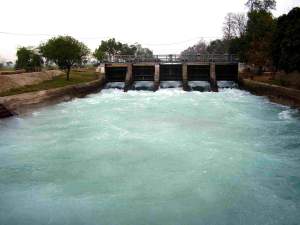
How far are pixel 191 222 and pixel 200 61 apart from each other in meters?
32.0

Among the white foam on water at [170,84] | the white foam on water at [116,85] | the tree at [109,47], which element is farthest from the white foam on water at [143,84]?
the tree at [109,47]

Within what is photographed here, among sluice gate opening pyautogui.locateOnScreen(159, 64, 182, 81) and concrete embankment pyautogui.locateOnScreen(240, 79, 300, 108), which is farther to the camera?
sluice gate opening pyautogui.locateOnScreen(159, 64, 182, 81)

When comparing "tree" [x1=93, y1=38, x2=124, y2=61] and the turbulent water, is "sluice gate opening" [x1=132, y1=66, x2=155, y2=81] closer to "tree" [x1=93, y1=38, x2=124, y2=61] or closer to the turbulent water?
the turbulent water

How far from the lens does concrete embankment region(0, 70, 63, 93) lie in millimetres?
23556

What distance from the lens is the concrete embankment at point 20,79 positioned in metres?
23.6

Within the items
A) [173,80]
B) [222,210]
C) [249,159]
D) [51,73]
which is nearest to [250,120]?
[249,159]

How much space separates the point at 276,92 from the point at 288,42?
13.1 feet

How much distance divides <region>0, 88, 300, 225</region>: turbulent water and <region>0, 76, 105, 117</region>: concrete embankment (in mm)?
1722

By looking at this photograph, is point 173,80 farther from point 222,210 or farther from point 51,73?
point 222,210

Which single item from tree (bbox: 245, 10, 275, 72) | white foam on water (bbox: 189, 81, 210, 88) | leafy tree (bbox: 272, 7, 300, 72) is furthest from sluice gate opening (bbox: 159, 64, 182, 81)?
leafy tree (bbox: 272, 7, 300, 72)

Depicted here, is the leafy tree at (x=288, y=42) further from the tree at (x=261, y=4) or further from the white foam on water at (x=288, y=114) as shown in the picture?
the tree at (x=261, y=4)

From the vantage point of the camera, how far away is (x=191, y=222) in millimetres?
7332

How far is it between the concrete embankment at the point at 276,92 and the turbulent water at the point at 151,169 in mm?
3111

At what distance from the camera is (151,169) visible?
1038 centimetres
